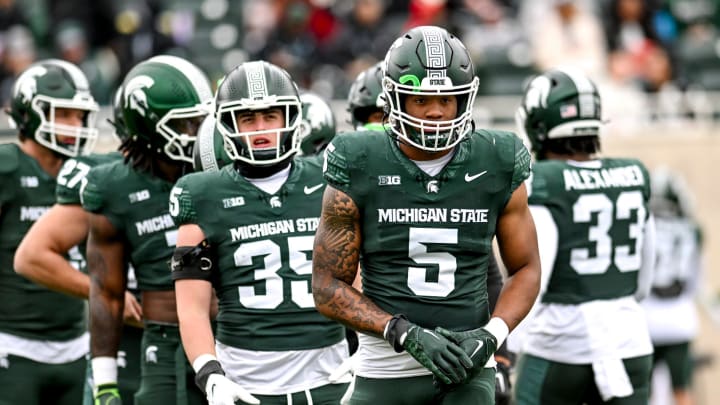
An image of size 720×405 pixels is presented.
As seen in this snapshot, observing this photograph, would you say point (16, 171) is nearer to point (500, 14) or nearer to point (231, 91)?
point (231, 91)

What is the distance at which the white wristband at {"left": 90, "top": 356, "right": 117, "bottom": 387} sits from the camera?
556 cm

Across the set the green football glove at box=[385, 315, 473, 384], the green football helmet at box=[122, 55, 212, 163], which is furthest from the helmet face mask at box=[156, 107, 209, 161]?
the green football glove at box=[385, 315, 473, 384]

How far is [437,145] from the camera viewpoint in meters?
4.47

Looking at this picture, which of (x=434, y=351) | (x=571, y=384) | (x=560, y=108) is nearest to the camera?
(x=434, y=351)

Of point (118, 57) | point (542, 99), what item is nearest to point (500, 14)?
point (118, 57)

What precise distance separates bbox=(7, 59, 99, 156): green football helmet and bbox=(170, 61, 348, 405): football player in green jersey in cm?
174

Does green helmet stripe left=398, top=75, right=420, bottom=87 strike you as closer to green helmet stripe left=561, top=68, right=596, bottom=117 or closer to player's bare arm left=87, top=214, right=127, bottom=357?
player's bare arm left=87, top=214, right=127, bottom=357

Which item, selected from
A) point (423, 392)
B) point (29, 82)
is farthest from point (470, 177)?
point (29, 82)

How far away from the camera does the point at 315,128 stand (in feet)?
21.6

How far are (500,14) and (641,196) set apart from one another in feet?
27.6

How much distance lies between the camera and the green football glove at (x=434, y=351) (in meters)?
4.30

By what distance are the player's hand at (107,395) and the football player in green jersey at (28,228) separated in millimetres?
896

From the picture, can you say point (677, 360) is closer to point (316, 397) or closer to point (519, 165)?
point (316, 397)

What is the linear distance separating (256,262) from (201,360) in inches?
17.0
